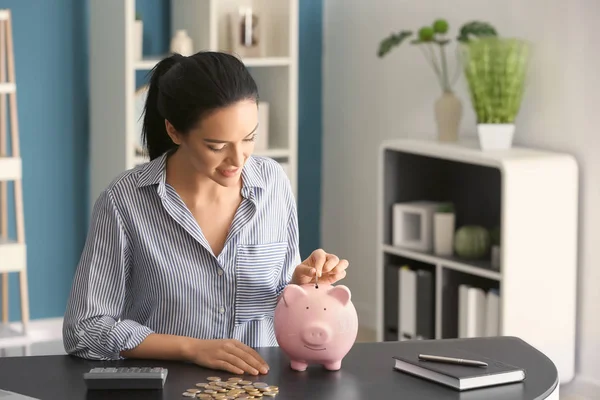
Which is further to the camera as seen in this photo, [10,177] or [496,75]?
[10,177]

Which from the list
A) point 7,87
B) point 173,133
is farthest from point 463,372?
point 7,87

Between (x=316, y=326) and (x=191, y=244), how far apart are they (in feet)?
1.18

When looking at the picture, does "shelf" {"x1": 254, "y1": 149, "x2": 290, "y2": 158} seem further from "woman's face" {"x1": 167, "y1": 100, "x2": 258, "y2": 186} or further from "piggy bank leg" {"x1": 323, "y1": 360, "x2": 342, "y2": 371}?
"piggy bank leg" {"x1": 323, "y1": 360, "x2": 342, "y2": 371}

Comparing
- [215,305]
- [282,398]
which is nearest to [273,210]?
[215,305]

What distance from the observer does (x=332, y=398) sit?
1.61 metres

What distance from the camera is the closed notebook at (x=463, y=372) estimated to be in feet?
5.46

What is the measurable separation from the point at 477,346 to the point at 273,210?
0.51 meters

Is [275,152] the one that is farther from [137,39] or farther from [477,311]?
[477,311]

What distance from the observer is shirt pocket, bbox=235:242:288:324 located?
198 centimetres

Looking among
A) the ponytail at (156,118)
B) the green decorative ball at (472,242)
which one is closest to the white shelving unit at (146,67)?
the green decorative ball at (472,242)

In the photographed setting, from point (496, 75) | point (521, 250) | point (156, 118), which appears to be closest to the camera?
point (156, 118)

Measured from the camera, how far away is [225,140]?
182 cm

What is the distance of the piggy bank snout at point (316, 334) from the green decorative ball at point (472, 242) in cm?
184

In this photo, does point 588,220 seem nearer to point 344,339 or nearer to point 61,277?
point 344,339
